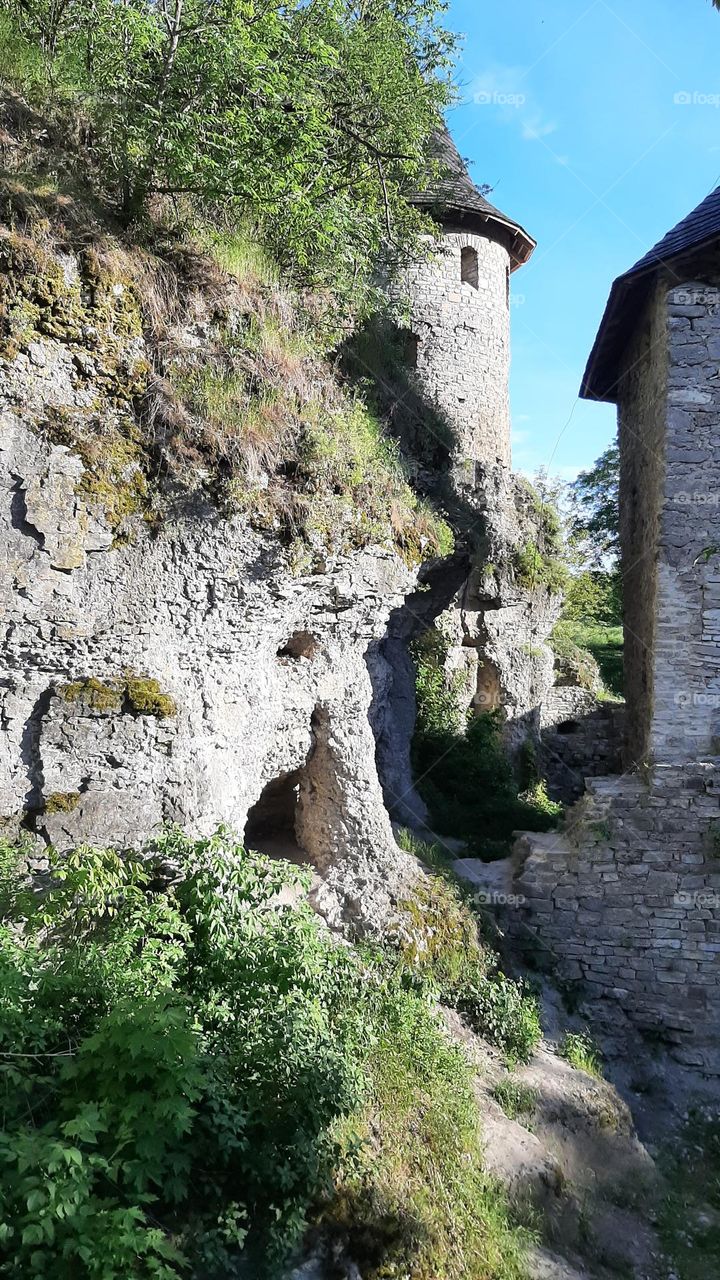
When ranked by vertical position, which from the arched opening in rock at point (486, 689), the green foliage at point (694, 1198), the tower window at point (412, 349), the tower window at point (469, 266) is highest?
the tower window at point (469, 266)

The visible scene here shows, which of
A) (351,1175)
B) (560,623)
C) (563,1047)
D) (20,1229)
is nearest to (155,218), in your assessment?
(20,1229)

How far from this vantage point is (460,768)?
12688 millimetres

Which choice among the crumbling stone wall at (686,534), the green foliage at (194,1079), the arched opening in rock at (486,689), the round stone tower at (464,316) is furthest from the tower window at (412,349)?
the green foliage at (194,1079)

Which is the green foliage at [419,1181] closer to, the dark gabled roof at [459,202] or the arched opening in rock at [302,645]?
the arched opening in rock at [302,645]

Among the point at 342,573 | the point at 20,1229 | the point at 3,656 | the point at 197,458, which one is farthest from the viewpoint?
the point at 342,573

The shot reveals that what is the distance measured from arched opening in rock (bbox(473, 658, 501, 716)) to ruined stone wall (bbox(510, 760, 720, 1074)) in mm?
4960

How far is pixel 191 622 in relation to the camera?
19.5ft

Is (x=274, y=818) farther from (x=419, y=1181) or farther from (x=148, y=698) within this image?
(x=419, y=1181)

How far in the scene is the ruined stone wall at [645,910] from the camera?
28.1ft

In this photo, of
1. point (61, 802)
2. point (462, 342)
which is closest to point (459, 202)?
point (462, 342)

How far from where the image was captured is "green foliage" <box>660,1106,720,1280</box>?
20.2 ft

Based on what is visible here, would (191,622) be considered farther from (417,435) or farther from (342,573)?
(417,435)

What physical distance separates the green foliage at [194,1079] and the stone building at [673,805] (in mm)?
3223

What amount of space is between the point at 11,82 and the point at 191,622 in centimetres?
444
